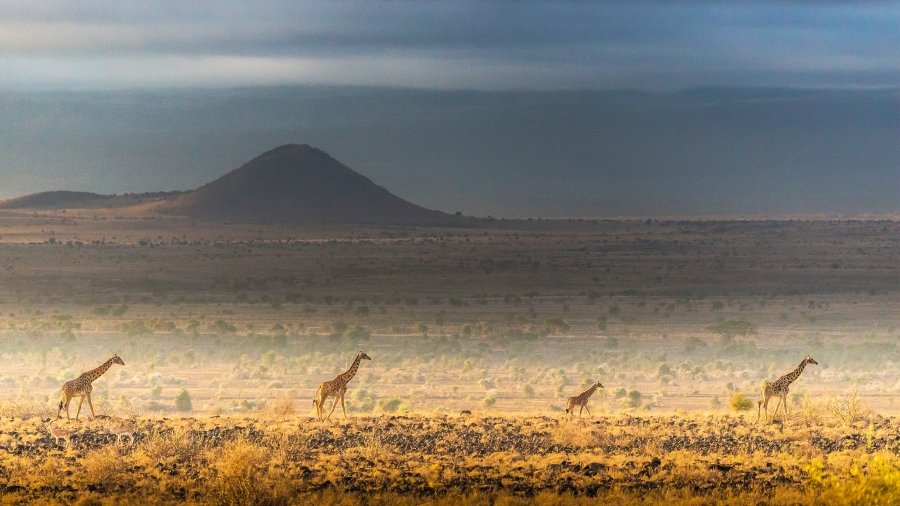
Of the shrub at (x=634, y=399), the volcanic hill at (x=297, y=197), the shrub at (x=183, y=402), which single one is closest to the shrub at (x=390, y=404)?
the shrub at (x=183, y=402)

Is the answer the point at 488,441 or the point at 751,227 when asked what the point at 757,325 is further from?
the point at 751,227

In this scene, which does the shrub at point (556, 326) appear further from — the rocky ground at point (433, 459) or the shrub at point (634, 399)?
the rocky ground at point (433, 459)

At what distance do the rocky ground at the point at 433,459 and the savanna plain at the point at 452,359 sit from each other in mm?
77

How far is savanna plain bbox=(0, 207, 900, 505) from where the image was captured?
757 inches

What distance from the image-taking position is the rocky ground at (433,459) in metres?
18.3

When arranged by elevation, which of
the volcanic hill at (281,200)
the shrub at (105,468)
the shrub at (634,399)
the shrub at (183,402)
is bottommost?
the shrub at (183,402)

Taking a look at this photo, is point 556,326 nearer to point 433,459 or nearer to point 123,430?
point 433,459

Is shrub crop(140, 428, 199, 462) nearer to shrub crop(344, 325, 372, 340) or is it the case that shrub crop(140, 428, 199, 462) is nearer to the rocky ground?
the rocky ground

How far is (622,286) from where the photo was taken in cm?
8938

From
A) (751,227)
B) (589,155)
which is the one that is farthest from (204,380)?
(589,155)

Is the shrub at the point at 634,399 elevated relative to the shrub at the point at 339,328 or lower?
lower

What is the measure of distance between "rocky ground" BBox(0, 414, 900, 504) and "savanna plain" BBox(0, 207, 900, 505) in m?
0.08

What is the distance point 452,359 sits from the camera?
179 ft

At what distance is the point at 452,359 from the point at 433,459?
3398 centimetres
